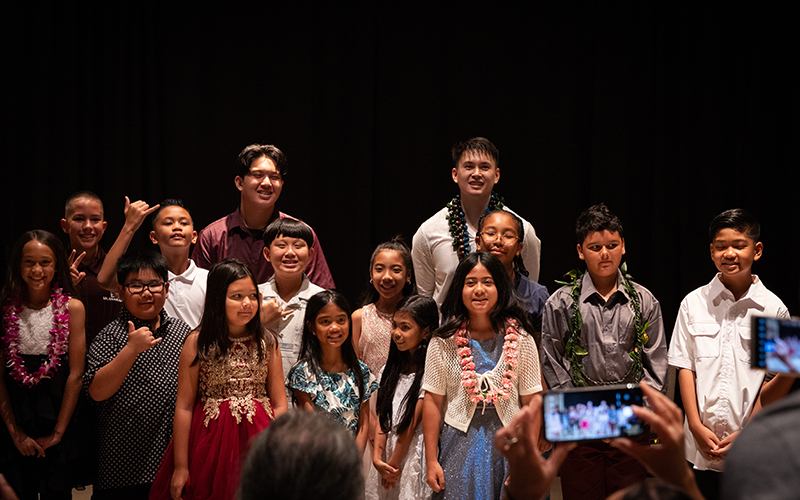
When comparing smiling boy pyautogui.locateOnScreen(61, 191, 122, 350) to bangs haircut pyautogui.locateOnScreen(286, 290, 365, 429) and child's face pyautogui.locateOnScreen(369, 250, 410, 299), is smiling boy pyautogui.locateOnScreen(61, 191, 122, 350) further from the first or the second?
child's face pyautogui.locateOnScreen(369, 250, 410, 299)

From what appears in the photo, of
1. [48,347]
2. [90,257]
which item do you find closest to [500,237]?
[48,347]

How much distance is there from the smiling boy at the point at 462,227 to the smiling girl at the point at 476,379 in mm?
667

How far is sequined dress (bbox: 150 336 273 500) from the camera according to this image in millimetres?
2658

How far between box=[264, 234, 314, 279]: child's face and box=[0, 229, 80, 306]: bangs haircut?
89cm

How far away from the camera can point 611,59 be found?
463cm

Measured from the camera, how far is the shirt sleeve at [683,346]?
308 cm

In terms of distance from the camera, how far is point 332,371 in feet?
9.96

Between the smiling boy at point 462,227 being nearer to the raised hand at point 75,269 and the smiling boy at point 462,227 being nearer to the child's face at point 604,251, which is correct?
the child's face at point 604,251

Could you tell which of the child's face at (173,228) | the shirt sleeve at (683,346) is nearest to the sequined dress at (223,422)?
the child's face at (173,228)

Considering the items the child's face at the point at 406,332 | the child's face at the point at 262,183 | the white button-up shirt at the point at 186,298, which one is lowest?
the child's face at the point at 406,332

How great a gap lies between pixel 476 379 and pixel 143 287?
4.65 ft

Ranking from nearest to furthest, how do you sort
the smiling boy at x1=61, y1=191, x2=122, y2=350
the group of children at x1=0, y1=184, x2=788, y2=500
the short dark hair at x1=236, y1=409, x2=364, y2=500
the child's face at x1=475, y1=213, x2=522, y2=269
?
1. the short dark hair at x1=236, y1=409, x2=364, y2=500
2. the group of children at x1=0, y1=184, x2=788, y2=500
3. the child's face at x1=475, y1=213, x2=522, y2=269
4. the smiling boy at x1=61, y1=191, x2=122, y2=350

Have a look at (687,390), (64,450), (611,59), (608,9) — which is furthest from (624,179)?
(64,450)

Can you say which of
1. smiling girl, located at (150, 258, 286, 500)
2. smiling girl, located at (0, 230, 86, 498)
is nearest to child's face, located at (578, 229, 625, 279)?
smiling girl, located at (150, 258, 286, 500)
